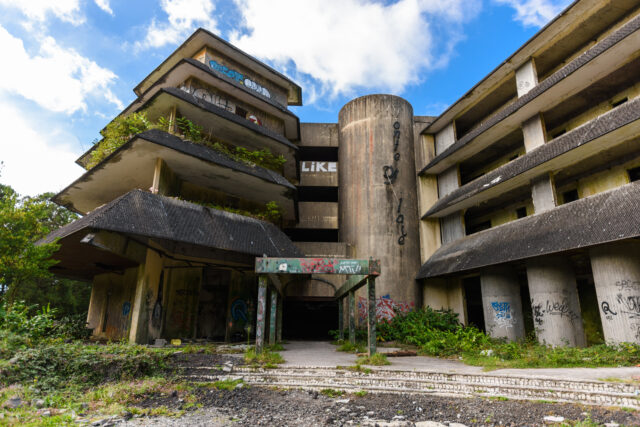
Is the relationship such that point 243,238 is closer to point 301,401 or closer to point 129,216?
point 129,216

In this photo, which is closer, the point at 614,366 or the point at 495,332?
the point at 614,366

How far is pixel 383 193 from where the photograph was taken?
22.1 m

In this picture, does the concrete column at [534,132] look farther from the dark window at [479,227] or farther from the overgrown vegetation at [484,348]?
the overgrown vegetation at [484,348]

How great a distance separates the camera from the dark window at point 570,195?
15.4 meters

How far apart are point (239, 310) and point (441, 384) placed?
1138 cm

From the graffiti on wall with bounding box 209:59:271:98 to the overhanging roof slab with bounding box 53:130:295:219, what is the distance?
21.3 feet

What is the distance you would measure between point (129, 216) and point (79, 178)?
652 cm

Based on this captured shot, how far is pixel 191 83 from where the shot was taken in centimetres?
1770

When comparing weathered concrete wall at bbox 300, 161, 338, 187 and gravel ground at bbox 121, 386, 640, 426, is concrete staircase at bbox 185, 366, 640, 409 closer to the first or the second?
gravel ground at bbox 121, 386, 640, 426

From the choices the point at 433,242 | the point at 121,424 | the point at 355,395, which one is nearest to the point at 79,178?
the point at 121,424

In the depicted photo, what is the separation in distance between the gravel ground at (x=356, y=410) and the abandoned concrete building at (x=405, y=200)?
268 inches

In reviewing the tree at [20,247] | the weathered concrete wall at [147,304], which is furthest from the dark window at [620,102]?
the tree at [20,247]

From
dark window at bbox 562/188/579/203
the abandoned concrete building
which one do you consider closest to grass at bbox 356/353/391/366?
the abandoned concrete building

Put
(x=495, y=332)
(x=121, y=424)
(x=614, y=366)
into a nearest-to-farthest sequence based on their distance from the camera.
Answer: (x=121, y=424)
(x=614, y=366)
(x=495, y=332)
